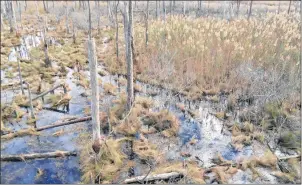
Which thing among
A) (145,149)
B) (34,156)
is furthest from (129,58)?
(34,156)

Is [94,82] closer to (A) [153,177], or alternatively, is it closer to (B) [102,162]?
(B) [102,162]

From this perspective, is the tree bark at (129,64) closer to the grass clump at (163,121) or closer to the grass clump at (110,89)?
the grass clump at (163,121)

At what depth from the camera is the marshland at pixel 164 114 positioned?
21.9 ft

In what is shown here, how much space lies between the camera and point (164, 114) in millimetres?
8812

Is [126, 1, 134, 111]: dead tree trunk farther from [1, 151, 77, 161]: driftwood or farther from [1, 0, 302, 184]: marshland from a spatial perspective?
[1, 151, 77, 161]: driftwood

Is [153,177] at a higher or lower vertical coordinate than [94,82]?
lower

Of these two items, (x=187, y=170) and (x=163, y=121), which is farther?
(x=163, y=121)

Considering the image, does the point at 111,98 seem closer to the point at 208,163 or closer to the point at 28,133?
the point at 28,133

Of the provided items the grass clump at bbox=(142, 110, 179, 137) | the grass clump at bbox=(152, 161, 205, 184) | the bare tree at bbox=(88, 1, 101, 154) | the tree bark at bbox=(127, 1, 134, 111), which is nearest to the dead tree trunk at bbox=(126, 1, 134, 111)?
the tree bark at bbox=(127, 1, 134, 111)

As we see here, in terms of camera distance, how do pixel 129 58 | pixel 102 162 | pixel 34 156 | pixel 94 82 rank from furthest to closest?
pixel 129 58 → pixel 34 156 → pixel 102 162 → pixel 94 82

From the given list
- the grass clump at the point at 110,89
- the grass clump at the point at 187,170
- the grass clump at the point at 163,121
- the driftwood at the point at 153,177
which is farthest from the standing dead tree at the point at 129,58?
the driftwood at the point at 153,177

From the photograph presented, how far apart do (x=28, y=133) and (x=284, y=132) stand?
24.6ft

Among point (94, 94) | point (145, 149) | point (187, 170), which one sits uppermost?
point (94, 94)

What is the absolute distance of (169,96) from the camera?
10.5 meters
